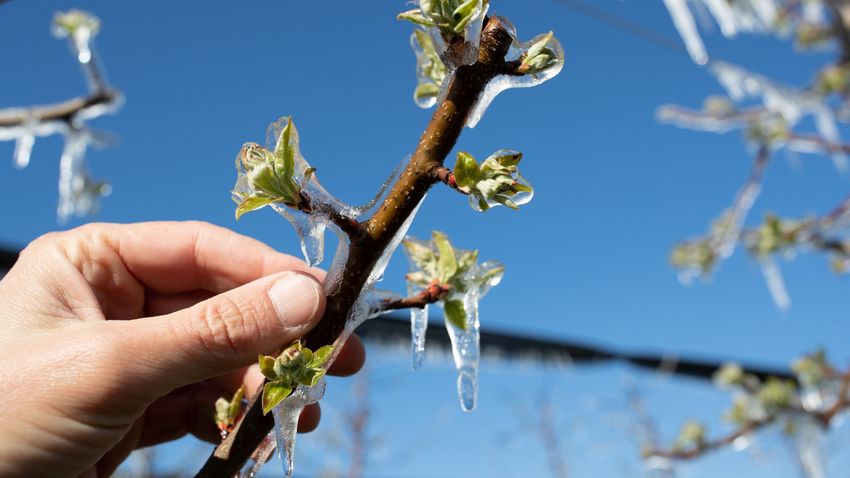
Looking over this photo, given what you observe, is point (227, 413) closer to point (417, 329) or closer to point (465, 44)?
point (417, 329)

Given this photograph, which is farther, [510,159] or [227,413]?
[227,413]

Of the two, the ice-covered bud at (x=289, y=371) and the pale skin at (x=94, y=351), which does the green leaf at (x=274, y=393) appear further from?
the pale skin at (x=94, y=351)

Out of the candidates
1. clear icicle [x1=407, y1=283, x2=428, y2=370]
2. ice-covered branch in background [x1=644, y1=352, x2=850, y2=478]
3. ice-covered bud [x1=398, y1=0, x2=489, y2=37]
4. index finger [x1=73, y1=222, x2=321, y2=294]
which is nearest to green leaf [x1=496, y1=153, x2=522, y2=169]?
ice-covered bud [x1=398, y1=0, x2=489, y2=37]

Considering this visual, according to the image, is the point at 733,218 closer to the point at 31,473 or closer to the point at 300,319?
the point at 300,319

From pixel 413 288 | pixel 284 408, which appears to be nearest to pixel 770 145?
pixel 413 288

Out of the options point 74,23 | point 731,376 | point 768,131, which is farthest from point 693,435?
point 74,23

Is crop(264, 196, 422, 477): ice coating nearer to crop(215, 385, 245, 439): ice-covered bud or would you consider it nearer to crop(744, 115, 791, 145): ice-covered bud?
crop(215, 385, 245, 439): ice-covered bud
